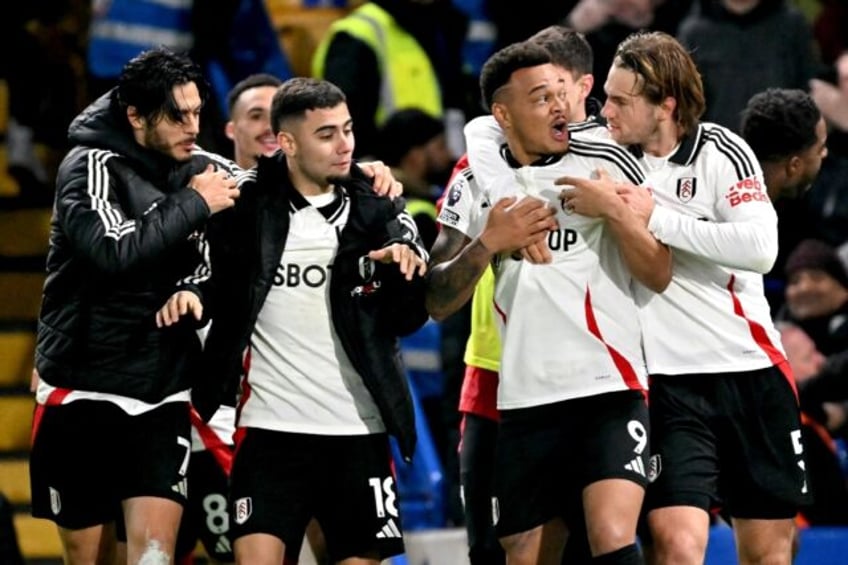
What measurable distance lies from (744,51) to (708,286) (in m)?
3.53

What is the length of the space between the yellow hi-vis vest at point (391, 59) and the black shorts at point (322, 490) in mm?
3645

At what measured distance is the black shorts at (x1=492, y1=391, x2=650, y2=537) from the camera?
7.61 metres

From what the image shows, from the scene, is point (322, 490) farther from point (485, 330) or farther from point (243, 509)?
point (485, 330)

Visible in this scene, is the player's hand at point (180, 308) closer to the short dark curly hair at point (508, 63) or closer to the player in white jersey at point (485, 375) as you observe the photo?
the player in white jersey at point (485, 375)

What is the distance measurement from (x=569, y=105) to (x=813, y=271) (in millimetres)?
3256

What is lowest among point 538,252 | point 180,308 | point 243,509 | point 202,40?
point 243,509

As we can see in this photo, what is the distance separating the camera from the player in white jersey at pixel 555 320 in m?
7.62

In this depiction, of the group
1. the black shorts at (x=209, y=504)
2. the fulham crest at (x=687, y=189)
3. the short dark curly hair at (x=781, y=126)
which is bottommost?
the black shorts at (x=209, y=504)

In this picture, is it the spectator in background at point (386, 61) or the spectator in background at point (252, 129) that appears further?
the spectator in background at point (386, 61)

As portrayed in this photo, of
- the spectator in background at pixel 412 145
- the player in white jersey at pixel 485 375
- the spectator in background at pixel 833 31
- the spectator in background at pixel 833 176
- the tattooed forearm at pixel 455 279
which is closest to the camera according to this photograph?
the tattooed forearm at pixel 455 279

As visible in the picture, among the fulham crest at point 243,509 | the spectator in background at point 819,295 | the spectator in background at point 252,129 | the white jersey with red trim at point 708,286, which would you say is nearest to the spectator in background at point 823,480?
the spectator in background at point 819,295

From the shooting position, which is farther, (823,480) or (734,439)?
(823,480)

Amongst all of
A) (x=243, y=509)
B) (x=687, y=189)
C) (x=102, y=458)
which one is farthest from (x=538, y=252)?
(x=102, y=458)

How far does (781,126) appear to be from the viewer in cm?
832
